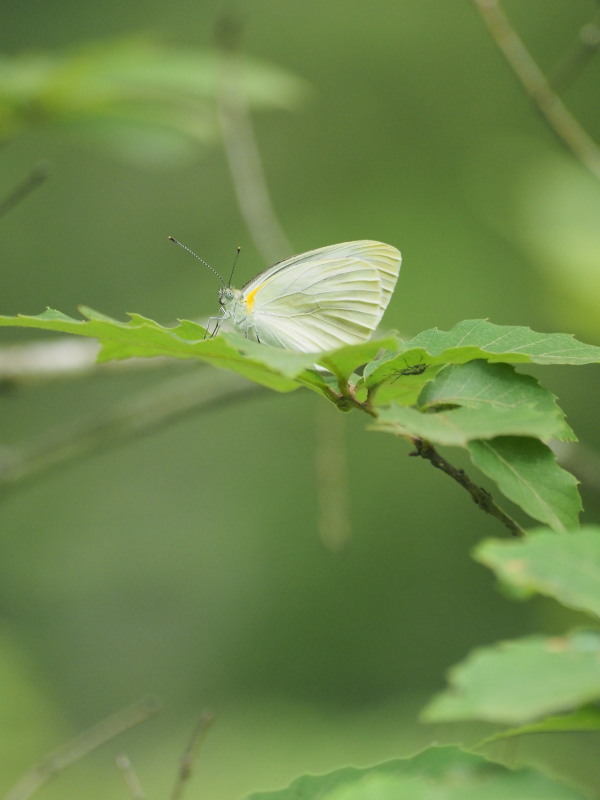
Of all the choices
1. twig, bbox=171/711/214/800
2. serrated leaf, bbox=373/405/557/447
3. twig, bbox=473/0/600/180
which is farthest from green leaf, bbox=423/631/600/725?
twig, bbox=473/0/600/180

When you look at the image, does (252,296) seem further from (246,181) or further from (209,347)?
(246,181)

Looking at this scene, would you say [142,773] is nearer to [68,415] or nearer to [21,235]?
[68,415]

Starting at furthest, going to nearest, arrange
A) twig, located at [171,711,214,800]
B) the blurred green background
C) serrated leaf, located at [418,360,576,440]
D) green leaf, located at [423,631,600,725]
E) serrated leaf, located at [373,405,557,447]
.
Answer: the blurred green background < twig, located at [171,711,214,800] < serrated leaf, located at [418,360,576,440] < serrated leaf, located at [373,405,557,447] < green leaf, located at [423,631,600,725]

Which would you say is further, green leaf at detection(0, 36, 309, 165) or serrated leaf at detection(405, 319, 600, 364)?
green leaf at detection(0, 36, 309, 165)

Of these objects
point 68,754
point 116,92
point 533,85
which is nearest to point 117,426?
point 116,92

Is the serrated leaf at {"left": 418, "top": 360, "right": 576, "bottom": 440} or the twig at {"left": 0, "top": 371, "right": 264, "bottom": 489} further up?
the twig at {"left": 0, "top": 371, "right": 264, "bottom": 489}

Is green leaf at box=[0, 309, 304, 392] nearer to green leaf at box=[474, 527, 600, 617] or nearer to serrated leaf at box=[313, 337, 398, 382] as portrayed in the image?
serrated leaf at box=[313, 337, 398, 382]
